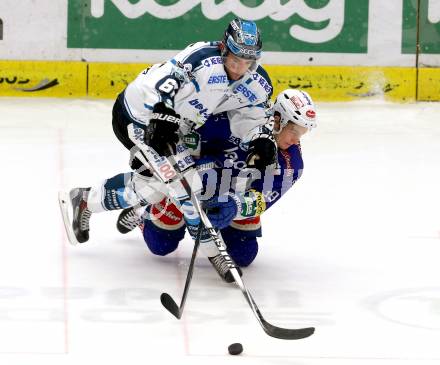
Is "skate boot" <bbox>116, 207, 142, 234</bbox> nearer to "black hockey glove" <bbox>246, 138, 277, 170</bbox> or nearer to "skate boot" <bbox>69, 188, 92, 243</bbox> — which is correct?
"skate boot" <bbox>69, 188, 92, 243</bbox>

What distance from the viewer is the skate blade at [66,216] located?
15.6ft

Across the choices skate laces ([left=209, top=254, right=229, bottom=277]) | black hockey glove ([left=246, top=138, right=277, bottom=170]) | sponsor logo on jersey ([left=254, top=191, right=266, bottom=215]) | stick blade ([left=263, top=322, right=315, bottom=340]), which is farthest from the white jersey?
stick blade ([left=263, top=322, right=315, bottom=340])

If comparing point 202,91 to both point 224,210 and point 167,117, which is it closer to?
point 167,117

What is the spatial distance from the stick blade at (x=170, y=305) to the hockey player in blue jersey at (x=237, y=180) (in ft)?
1.48

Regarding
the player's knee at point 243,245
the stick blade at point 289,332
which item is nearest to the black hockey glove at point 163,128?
the player's knee at point 243,245

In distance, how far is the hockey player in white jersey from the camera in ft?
14.0

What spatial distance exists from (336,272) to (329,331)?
2.31ft

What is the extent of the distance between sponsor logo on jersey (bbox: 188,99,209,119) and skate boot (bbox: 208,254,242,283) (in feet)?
1.76

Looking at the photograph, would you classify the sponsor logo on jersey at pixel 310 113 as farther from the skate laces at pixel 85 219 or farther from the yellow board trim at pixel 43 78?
the yellow board trim at pixel 43 78

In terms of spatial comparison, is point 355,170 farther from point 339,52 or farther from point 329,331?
point 329,331

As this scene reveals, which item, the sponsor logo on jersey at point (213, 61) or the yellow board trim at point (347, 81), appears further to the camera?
the yellow board trim at point (347, 81)

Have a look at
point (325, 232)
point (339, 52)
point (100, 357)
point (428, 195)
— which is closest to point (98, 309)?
point (100, 357)

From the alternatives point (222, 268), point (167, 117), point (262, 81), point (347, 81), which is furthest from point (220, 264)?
point (347, 81)

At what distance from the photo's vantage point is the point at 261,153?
4.38 meters
